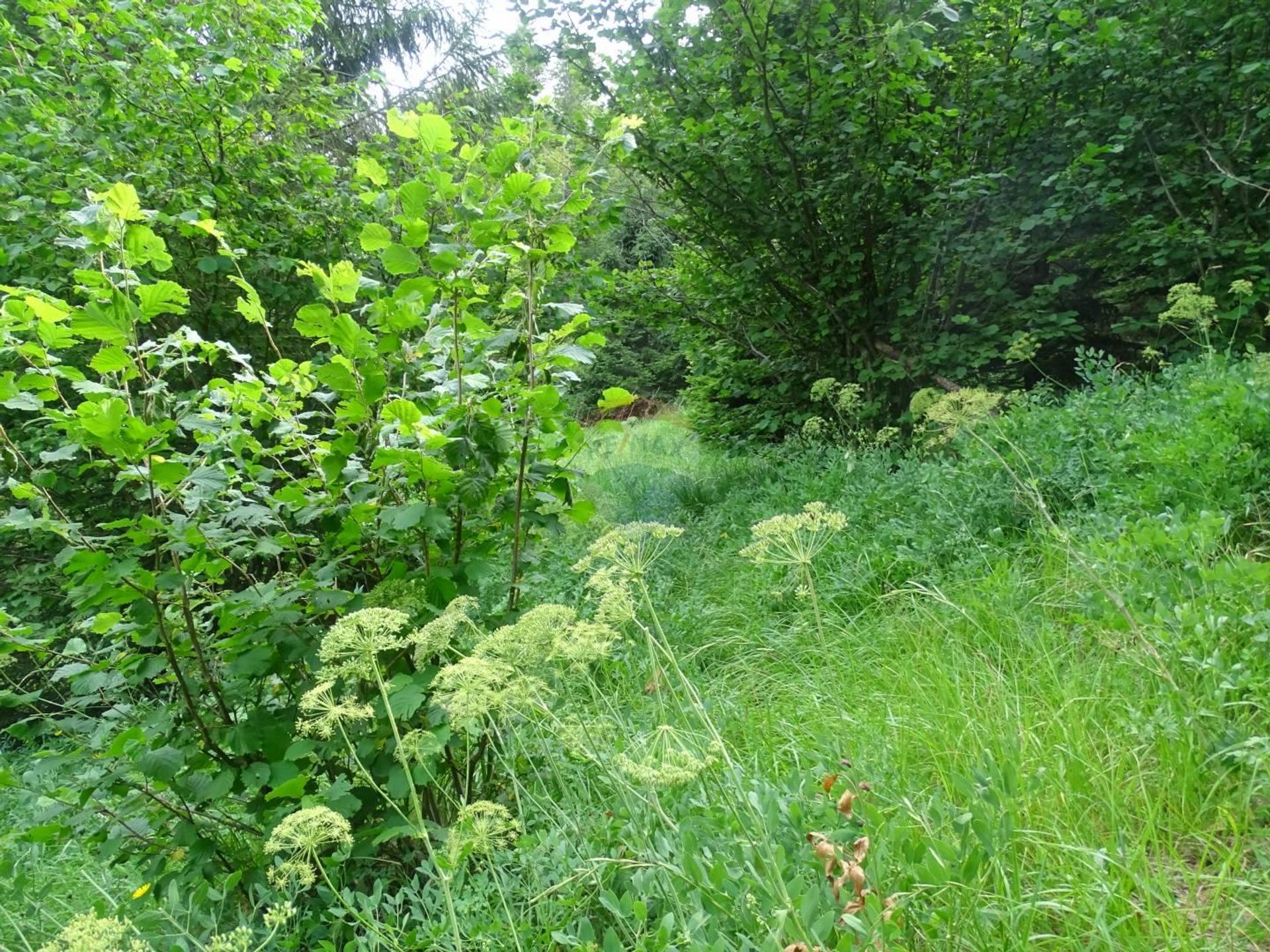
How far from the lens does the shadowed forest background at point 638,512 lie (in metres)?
1.45

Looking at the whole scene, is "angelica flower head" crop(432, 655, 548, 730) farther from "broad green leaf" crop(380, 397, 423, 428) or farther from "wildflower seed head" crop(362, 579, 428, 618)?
"broad green leaf" crop(380, 397, 423, 428)

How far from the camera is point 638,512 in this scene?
6031 mm

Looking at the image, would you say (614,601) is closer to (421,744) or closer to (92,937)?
(421,744)

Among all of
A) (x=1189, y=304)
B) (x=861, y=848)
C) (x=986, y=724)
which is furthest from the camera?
(x=1189, y=304)

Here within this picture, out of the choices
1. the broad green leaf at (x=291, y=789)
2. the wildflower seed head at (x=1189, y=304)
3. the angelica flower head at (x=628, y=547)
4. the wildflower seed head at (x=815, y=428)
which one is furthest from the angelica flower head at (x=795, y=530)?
the wildflower seed head at (x=815, y=428)

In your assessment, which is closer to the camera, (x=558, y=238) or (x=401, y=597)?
(x=401, y=597)

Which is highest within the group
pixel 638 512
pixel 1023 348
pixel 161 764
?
pixel 161 764

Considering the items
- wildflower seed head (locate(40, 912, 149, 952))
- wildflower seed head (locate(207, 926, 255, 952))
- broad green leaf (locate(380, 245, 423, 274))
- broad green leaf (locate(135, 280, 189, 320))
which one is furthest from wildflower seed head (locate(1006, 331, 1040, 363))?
wildflower seed head (locate(40, 912, 149, 952))


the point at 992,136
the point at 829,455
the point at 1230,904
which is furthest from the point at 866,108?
the point at 1230,904

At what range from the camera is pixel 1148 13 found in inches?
188

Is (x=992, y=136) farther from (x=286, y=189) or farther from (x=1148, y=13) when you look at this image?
(x=286, y=189)

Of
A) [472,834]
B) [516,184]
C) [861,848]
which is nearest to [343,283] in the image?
[516,184]

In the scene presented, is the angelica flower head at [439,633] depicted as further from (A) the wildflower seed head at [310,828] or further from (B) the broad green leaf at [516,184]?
(B) the broad green leaf at [516,184]

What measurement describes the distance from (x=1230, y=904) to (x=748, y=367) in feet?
19.0
